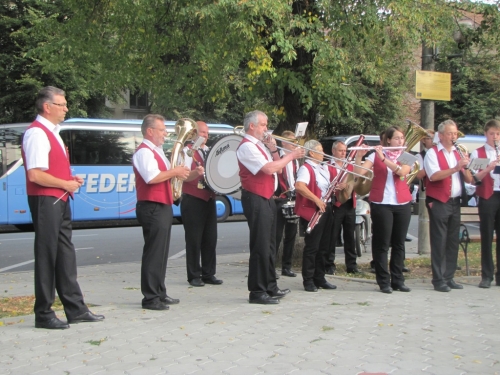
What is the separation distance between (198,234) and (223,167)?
96 cm

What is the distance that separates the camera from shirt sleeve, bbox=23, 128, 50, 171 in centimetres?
600

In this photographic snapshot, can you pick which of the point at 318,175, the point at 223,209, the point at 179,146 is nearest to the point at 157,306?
the point at 179,146

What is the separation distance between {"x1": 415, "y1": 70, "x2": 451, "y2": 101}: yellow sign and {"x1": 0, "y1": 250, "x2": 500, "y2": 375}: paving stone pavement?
3583 mm

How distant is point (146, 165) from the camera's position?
696cm

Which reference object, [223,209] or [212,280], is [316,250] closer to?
[212,280]

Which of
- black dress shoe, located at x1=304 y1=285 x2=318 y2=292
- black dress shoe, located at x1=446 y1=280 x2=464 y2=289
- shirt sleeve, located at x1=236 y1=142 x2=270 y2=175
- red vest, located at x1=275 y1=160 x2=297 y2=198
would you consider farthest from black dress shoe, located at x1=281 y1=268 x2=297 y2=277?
shirt sleeve, located at x1=236 y1=142 x2=270 y2=175

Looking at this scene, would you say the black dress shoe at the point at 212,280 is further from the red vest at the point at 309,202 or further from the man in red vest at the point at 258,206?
the man in red vest at the point at 258,206

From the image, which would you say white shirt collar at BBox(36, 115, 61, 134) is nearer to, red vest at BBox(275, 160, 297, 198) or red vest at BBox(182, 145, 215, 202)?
red vest at BBox(182, 145, 215, 202)

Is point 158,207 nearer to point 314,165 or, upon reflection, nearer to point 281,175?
point 314,165

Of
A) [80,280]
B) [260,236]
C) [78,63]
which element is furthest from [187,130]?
[78,63]

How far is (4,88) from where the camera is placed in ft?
87.4

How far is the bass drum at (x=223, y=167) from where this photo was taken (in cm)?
868

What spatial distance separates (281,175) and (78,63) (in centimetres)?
384

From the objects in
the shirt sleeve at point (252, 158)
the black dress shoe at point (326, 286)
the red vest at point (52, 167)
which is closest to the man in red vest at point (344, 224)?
the black dress shoe at point (326, 286)
